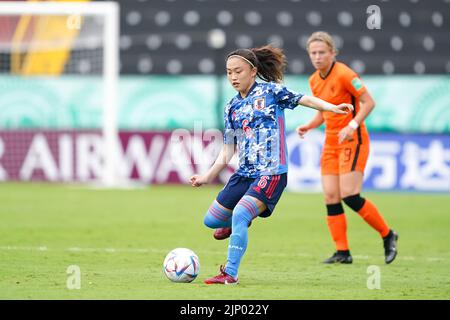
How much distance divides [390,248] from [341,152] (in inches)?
42.4

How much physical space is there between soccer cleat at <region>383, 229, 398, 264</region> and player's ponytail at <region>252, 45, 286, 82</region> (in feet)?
7.72

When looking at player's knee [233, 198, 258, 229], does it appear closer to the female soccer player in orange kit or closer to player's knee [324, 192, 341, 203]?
the female soccer player in orange kit

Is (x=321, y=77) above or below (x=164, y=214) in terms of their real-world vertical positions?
above

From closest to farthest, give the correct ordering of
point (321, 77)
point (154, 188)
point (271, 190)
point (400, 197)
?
1. point (271, 190)
2. point (321, 77)
3. point (400, 197)
4. point (154, 188)

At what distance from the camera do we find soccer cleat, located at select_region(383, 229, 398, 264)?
9.64 meters

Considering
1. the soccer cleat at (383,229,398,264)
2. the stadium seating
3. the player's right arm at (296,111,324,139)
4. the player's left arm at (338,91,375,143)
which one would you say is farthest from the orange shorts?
the stadium seating

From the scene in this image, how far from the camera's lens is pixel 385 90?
19359mm

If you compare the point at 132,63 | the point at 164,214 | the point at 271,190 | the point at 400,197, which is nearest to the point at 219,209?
the point at 271,190

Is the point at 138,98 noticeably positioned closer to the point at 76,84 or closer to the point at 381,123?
the point at 76,84

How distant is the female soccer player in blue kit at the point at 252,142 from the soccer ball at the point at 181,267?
9.3 inches

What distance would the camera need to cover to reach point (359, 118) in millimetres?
9516

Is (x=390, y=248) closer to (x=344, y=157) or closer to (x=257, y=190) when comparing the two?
(x=344, y=157)

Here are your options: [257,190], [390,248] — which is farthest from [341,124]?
[257,190]
